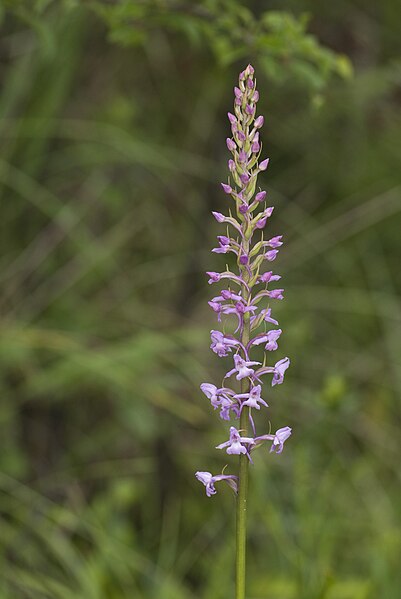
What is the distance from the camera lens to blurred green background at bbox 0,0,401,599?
147 inches

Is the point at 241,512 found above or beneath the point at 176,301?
beneath

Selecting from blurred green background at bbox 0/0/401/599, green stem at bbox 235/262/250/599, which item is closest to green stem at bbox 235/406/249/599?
green stem at bbox 235/262/250/599

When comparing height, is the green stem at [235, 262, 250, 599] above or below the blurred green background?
below

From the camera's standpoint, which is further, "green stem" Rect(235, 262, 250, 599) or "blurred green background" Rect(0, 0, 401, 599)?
"blurred green background" Rect(0, 0, 401, 599)

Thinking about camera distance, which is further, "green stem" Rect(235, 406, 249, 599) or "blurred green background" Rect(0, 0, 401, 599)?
"blurred green background" Rect(0, 0, 401, 599)

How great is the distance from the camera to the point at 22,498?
13.4 feet

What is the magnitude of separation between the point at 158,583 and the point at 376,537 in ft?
3.79

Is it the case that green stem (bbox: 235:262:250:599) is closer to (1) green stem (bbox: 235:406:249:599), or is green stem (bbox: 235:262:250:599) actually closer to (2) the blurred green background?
(1) green stem (bbox: 235:406:249:599)

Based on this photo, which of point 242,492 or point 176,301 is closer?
point 242,492

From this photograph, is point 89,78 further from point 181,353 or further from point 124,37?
point 124,37

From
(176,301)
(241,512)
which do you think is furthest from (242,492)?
(176,301)

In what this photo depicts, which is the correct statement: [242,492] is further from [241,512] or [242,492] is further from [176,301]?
[176,301]

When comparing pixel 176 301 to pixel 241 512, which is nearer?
pixel 241 512

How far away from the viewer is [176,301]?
5.29 metres
